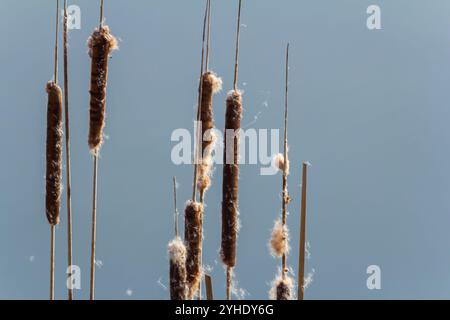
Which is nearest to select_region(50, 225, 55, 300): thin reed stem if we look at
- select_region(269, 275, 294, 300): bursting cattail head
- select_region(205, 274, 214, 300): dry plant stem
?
select_region(205, 274, 214, 300): dry plant stem

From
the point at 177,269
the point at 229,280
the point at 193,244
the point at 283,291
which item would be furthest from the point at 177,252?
the point at 283,291

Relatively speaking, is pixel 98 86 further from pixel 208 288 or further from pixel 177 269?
pixel 208 288

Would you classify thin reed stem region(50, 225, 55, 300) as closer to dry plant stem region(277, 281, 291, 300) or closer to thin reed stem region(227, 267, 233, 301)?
thin reed stem region(227, 267, 233, 301)

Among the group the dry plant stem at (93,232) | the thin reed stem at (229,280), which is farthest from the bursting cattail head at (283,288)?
the dry plant stem at (93,232)

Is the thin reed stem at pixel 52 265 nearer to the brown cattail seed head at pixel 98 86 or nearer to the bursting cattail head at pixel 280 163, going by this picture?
the brown cattail seed head at pixel 98 86
